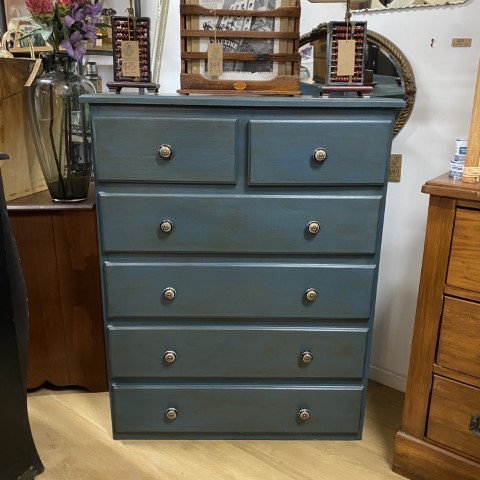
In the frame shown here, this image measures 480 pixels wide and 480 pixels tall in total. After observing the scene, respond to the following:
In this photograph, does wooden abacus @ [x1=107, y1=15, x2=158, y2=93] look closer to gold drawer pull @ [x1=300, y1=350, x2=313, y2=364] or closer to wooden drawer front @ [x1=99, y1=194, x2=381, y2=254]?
wooden drawer front @ [x1=99, y1=194, x2=381, y2=254]

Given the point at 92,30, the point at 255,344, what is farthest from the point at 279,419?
the point at 92,30

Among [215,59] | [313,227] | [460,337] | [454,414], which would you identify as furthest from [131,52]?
[454,414]

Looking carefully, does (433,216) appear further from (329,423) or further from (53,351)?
(53,351)

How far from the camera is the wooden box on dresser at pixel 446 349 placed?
1.32 meters

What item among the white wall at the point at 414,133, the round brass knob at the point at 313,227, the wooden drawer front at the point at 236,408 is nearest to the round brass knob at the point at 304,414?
the wooden drawer front at the point at 236,408

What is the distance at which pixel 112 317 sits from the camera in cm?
153

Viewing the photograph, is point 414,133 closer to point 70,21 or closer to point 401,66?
point 401,66

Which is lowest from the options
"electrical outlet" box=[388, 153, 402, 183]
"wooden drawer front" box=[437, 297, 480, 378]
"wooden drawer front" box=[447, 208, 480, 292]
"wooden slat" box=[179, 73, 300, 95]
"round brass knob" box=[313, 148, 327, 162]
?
"wooden drawer front" box=[437, 297, 480, 378]

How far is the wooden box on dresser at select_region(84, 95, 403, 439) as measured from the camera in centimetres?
136

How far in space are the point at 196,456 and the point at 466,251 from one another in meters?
1.07

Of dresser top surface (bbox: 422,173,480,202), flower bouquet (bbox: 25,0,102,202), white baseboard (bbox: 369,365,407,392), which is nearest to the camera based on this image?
dresser top surface (bbox: 422,173,480,202)

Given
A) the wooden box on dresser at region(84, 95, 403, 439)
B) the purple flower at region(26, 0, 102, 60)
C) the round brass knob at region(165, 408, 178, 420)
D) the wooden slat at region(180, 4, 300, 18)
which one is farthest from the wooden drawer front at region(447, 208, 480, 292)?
the purple flower at region(26, 0, 102, 60)

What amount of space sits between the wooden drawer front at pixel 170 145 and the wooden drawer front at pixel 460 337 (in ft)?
2.37

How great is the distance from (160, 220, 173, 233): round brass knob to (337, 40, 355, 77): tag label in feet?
2.18
